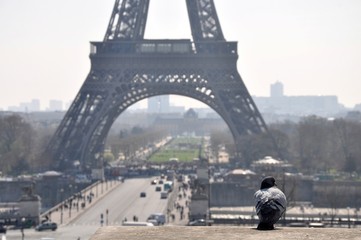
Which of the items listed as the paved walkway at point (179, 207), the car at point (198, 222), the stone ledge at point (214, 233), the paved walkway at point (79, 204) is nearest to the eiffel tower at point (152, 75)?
the paved walkway at point (79, 204)

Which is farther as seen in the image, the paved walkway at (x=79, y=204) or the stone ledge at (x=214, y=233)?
the paved walkway at (x=79, y=204)

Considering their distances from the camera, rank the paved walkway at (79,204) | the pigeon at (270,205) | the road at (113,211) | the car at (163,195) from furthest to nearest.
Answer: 1. the car at (163,195)
2. the paved walkway at (79,204)
3. the road at (113,211)
4. the pigeon at (270,205)

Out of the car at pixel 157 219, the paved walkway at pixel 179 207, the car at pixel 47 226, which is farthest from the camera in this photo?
the paved walkway at pixel 179 207

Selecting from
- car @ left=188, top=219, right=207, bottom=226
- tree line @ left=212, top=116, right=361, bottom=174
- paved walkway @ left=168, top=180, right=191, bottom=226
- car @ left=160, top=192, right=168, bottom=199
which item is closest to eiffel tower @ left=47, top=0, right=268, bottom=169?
tree line @ left=212, top=116, right=361, bottom=174

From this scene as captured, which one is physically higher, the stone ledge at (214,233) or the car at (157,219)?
the stone ledge at (214,233)

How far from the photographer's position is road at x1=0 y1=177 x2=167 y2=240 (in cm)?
3781

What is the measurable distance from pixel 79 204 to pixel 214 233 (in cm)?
4056

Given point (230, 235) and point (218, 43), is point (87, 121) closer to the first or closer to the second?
point (218, 43)

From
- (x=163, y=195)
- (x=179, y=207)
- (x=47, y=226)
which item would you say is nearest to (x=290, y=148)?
(x=163, y=195)

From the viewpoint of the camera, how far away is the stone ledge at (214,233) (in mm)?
10984

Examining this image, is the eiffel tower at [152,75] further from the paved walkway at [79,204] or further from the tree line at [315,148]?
the paved walkway at [79,204]

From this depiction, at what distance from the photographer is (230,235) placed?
36.9 feet

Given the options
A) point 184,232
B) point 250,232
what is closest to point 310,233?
point 250,232

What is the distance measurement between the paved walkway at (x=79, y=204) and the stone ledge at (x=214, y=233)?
3087cm
